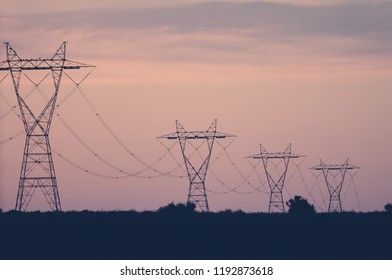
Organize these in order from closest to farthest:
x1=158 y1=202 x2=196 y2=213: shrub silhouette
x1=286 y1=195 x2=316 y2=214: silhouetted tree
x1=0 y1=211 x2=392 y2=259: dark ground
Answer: x1=0 y1=211 x2=392 y2=259: dark ground < x1=158 y1=202 x2=196 y2=213: shrub silhouette < x1=286 y1=195 x2=316 y2=214: silhouetted tree

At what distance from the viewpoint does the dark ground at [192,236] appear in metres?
88.8

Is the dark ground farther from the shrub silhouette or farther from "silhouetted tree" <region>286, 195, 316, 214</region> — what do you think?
"silhouetted tree" <region>286, 195, 316, 214</region>

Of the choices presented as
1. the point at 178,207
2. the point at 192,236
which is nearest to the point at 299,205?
the point at 178,207

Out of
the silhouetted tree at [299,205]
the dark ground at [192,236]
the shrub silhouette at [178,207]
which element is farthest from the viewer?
the silhouetted tree at [299,205]

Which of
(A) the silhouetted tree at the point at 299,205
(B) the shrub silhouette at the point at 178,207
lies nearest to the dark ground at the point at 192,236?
(B) the shrub silhouette at the point at 178,207

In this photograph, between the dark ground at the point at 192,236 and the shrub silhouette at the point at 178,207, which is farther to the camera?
the shrub silhouette at the point at 178,207

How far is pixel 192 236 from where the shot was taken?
3863 inches

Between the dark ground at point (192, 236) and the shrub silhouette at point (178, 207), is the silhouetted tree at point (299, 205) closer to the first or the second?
the shrub silhouette at point (178, 207)

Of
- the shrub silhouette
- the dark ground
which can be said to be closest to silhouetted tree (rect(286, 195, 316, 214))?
the shrub silhouette

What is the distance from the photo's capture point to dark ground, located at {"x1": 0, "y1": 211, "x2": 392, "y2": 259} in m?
88.8

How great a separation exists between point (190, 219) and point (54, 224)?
1244 centimetres

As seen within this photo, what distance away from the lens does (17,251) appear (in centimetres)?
8825
